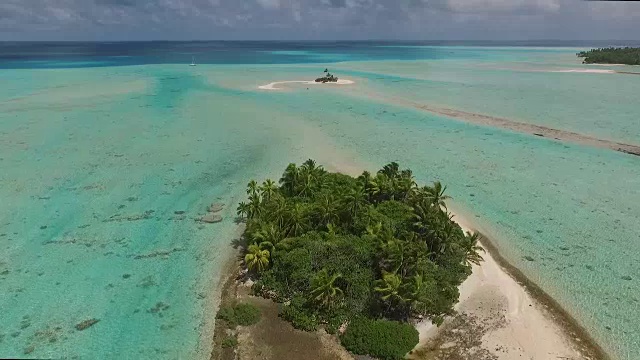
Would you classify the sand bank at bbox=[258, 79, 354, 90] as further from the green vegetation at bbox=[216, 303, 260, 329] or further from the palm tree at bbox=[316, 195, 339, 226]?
the green vegetation at bbox=[216, 303, 260, 329]

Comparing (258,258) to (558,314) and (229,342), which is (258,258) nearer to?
(229,342)

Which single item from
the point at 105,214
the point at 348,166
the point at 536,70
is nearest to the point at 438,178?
the point at 348,166

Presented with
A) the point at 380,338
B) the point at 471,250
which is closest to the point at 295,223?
the point at 380,338

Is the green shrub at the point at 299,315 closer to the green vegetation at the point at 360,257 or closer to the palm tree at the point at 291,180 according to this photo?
the green vegetation at the point at 360,257

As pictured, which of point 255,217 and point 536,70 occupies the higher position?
point 536,70

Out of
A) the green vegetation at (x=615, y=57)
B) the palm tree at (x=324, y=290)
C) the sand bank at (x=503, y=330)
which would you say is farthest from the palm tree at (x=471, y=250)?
the green vegetation at (x=615, y=57)

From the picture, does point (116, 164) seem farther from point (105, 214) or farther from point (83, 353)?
point (83, 353)
